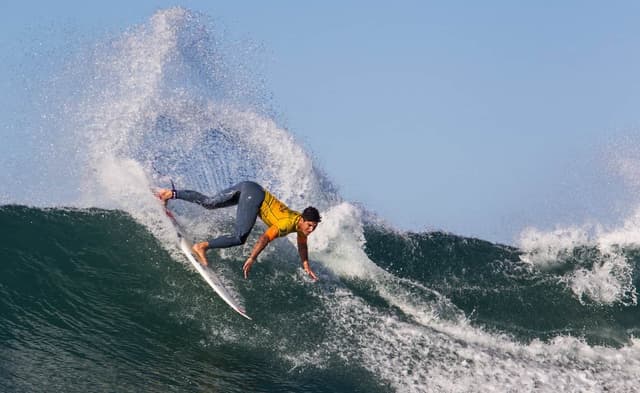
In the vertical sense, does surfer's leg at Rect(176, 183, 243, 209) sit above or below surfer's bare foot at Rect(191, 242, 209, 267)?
above

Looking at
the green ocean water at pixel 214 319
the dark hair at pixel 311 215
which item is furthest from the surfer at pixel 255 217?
the green ocean water at pixel 214 319

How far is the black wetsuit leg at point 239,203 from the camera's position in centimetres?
760

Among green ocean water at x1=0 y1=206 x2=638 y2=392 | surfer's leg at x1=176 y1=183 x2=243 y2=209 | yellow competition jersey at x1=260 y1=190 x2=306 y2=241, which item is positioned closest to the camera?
green ocean water at x1=0 y1=206 x2=638 y2=392

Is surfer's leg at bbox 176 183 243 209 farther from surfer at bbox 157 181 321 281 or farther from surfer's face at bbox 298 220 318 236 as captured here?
surfer's face at bbox 298 220 318 236

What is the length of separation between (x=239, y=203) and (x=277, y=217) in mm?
571

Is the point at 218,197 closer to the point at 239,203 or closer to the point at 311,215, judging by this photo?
the point at 239,203

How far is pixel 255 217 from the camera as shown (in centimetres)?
772

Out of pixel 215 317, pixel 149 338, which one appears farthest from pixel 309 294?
pixel 149 338

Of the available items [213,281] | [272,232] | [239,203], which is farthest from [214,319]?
[239,203]

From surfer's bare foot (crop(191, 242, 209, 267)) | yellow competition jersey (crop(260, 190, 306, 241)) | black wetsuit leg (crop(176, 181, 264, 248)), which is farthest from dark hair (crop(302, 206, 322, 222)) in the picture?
surfer's bare foot (crop(191, 242, 209, 267))

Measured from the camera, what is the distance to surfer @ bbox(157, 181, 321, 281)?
24.2 ft

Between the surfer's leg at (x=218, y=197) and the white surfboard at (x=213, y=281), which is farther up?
the surfer's leg at (x=218, y=197)

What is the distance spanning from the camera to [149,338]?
23.4ft

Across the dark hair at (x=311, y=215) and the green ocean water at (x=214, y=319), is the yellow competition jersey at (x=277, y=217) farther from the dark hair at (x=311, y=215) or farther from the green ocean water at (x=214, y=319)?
the green ocean water at (x=214, y=319)
